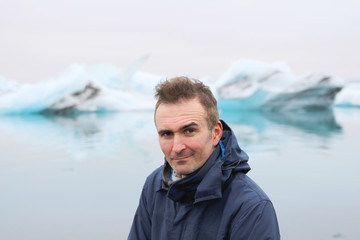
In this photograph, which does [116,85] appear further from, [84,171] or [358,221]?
[358,221]

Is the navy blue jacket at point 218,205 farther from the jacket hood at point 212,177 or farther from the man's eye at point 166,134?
the man's eye at point 166,134

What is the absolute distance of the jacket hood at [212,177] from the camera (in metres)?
1.26

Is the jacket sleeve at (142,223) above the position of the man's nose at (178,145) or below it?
below

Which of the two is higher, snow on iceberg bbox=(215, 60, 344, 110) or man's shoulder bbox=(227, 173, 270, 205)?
snow on iceberg bbox=(215, 60, 344, 110)

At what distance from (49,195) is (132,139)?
571 cm

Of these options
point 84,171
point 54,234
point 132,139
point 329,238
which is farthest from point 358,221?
point 132,139

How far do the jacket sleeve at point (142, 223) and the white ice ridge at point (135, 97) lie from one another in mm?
17215

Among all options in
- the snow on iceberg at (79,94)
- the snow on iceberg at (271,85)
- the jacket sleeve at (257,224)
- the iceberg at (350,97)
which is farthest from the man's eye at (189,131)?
the iceberg at (350,97)

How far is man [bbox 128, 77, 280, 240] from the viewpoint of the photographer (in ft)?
4.04

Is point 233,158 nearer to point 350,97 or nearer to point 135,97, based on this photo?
point 135,97

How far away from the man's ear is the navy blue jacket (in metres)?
0.02

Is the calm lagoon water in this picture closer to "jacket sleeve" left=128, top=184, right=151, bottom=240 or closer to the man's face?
"jacket sleeve" left=128, top=184, right=151, bottom=240

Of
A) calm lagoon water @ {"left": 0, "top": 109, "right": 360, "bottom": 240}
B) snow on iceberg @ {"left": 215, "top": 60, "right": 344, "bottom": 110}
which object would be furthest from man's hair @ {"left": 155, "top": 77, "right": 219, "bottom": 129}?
snow on iceberg @ {"left": 215, "top": 60, "right": 344, "bottom": 110}

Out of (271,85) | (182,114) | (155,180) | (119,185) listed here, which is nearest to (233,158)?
(182,114)
